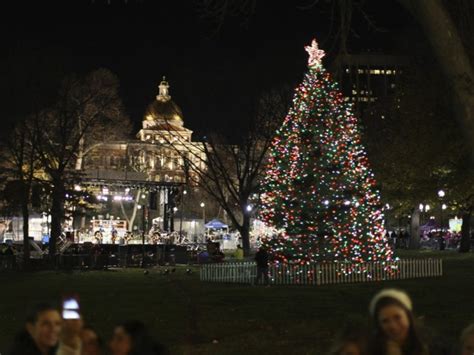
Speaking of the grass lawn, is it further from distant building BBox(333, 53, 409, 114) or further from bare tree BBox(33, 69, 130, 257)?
bare tree BBox(33, 69, 130, 257)

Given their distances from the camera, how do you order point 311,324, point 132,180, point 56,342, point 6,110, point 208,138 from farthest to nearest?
point 132,180 < point 208,138 < point 6,110 < point 311,324 < point 56,342

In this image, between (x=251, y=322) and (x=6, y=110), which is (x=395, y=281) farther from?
(x=6, y=110)

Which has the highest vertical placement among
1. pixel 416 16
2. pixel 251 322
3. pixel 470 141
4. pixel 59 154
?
pixel 59 154

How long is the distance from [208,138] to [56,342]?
34.6 metres

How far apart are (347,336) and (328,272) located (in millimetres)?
19493

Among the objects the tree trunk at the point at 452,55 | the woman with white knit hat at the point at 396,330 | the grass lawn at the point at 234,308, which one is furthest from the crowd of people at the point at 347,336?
the tree trunk at the point at 452,55

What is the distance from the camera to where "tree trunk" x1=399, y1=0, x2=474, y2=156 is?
750cm

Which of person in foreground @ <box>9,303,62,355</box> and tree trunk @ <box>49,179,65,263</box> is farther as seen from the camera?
tree trunk @ <box>49,179,65,263</box>

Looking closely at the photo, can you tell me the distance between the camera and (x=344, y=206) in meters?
24.7

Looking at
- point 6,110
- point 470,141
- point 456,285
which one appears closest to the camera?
point 470,141

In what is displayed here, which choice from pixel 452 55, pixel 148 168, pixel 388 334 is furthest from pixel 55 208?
pixel 148 168

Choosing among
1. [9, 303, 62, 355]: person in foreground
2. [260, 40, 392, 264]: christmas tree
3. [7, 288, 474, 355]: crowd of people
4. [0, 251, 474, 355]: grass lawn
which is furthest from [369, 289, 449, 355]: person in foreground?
[260, 40, 392, 264]: christmas tree

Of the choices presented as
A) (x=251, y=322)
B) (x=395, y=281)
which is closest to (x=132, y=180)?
(x=395, y=281)

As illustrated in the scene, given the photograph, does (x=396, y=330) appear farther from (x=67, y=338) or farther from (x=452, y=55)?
(x=452, y=55)
